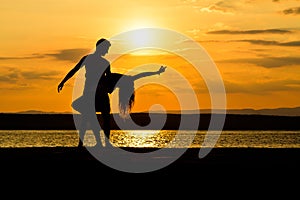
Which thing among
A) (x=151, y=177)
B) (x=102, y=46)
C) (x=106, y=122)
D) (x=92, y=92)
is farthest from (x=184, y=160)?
(x=102, y=46)

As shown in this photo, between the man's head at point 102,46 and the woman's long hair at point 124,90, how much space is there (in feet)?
2.98

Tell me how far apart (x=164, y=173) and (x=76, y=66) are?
4.51 m

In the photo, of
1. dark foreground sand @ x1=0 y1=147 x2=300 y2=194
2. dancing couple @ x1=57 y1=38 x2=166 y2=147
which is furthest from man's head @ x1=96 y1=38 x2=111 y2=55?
dark foreground sand @ x1=0 y1=147 x2=300 y2=194

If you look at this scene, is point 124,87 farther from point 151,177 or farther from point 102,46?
point 151,177

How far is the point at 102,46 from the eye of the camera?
663 inches

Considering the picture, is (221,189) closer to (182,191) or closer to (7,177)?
(182,191)

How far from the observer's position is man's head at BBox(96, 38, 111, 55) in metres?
16.8

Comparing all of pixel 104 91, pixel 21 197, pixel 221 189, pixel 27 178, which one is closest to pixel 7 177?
pixel 27 178

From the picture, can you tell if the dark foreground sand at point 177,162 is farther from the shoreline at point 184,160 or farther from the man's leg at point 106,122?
the man's leg at point 106,122

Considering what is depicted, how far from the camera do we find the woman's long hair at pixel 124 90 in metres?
17.6

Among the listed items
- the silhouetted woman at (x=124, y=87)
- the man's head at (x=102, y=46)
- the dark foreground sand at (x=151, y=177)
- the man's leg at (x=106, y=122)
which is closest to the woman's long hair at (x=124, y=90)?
the silhouetted woman at (x=124, y=87)

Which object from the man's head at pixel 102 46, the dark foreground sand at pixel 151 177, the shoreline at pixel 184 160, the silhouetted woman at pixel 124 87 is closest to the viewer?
the dark foreground sand at pixel 151 177

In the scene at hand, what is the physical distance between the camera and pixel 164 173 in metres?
13.8

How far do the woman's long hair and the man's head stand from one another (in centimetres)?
91
